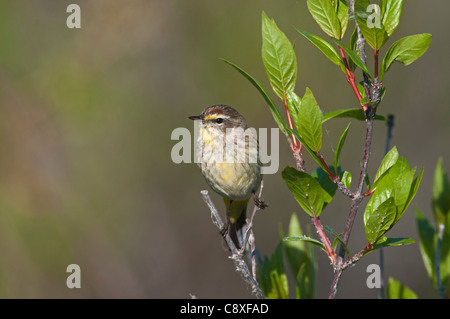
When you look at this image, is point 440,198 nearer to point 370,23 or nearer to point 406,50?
point 406,50

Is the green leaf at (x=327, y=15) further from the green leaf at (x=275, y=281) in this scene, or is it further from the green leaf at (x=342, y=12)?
the green leaf at (x=275, y=281)

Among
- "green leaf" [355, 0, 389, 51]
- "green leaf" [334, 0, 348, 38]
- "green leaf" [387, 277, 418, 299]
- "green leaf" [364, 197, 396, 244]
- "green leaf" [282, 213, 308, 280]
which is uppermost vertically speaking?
"green leaf" [334, 0, 348, 38]

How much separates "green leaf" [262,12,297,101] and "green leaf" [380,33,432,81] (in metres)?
0.36

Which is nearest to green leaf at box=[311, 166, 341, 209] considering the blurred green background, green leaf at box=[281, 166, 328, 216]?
green leaf at box=[281, 166, 328, 216]

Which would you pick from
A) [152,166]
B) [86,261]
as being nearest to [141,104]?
[152,166]

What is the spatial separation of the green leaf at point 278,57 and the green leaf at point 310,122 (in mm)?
193

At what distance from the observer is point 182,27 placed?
18.1 feet

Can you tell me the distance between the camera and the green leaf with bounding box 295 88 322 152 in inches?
73.9

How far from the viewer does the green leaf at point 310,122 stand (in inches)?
73.9

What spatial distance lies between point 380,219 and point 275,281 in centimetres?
89

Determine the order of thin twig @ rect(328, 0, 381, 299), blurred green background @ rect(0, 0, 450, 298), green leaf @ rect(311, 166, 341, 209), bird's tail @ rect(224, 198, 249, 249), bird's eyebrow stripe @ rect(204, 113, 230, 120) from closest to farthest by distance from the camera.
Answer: thin twig @ rect(328, 0, 381, 299)
green leaf @ rect(311, 166, 341, 209)
bird's eyebrow stripe @ rect(204, 113, 230, 120)
bird's tail @ rect(224, 198, 249, 249)
blurred green background @ rect(0, 0, 450, 298)

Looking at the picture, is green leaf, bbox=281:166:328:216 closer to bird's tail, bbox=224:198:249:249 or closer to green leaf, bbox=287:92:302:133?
green leaf, bbox=287:92:302:133

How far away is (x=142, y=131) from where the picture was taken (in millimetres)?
5523

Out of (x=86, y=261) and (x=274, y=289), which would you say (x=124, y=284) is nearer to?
(x=86, y=261)
